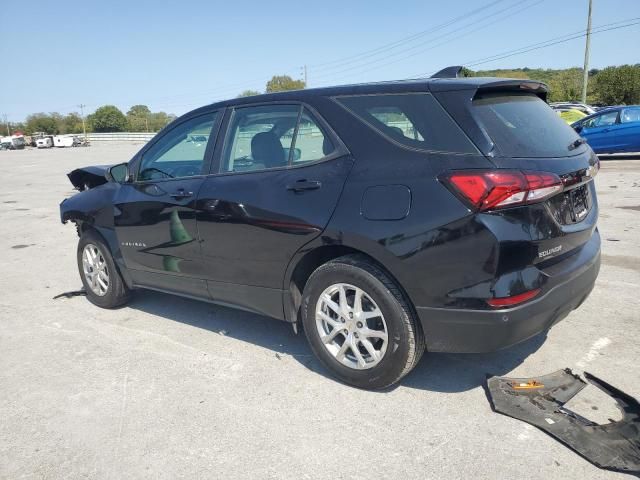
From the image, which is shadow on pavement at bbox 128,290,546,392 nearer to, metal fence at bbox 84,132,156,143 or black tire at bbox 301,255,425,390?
black tire at bbox 301,255,425,390

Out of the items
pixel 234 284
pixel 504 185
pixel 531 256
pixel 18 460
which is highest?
pixel 504 185

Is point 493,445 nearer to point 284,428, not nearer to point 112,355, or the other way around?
point 284,428

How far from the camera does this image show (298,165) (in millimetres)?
3408

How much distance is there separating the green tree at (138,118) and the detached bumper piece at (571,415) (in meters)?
110

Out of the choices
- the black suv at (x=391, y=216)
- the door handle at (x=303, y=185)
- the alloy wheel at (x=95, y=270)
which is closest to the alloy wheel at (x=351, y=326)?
the black suv at (x=391, y=216)

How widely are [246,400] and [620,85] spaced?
50018mm

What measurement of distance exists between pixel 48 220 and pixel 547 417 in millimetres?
9950

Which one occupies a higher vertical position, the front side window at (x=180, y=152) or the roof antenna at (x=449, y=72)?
the roof antenna at (x=449, y=72)

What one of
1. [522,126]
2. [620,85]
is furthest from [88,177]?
[620,85]

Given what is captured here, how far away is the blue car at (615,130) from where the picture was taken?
49.9ft

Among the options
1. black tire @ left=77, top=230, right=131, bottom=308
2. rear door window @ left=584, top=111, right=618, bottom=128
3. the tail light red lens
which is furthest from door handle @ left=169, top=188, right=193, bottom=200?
rear door window @ left=584, top=111, right=618, bottom=128

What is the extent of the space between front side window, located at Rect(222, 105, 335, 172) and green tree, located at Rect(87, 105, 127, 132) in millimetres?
117039

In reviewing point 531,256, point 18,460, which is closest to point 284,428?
point 18,460

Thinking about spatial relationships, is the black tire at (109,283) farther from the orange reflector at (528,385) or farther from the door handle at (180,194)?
the orange reflector at (528,385)
